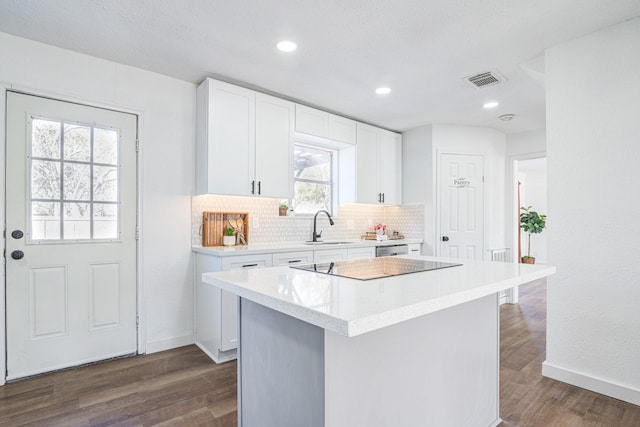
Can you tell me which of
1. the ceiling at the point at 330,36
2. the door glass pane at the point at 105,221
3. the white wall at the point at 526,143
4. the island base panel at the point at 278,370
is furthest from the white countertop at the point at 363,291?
the white wall at the point at 526,143

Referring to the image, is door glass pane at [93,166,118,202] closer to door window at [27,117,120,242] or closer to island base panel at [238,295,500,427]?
door window at [27,117,120,242]

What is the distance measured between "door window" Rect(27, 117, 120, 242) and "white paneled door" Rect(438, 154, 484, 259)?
384 centimetres

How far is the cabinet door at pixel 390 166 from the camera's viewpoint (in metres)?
4.76

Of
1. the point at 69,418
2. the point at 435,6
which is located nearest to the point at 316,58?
the point at 435,6

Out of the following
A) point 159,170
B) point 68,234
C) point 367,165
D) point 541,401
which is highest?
point 367,165

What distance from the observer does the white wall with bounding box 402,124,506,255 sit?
4.71 m

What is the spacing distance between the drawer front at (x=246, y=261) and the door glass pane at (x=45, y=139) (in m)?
1.53

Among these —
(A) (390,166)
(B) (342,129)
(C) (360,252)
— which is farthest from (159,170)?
(A) (390,166)

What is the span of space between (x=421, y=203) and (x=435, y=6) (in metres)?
2.99

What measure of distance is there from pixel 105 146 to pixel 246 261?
1516mm

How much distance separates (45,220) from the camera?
2.64m

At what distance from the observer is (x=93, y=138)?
2.86 metres

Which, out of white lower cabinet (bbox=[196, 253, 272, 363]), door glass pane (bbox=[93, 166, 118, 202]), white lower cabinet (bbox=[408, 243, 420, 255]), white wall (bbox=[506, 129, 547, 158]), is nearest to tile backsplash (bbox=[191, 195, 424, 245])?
white lower cabinet (bbox=[408, 243, 420, 255])

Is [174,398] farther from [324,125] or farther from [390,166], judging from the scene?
[390,166]
